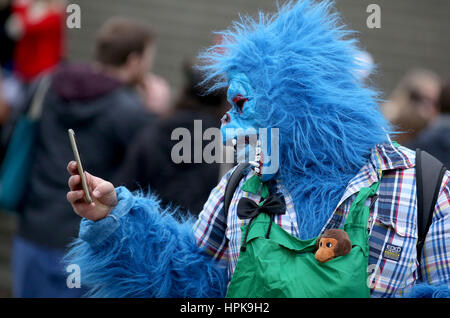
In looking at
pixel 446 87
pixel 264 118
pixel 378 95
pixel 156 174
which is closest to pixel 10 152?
pixel 156 174

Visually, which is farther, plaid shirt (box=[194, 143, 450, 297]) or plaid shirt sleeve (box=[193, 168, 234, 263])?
plaid shirt sleeve (box=[193, 168, 234, 263])

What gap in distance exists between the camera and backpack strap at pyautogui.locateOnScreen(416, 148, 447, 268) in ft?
5.19

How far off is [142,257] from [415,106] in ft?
9.32

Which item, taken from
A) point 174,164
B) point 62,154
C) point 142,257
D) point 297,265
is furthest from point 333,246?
point 62,154

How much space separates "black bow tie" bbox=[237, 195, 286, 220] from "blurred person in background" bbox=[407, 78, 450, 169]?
6.10 ft

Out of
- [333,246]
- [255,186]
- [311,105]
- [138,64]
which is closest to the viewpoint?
[333,246]

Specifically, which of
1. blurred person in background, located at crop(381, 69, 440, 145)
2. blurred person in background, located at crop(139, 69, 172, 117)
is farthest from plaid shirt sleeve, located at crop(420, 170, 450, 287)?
blurred person in background, located at crop(139, 69, 172, 117)

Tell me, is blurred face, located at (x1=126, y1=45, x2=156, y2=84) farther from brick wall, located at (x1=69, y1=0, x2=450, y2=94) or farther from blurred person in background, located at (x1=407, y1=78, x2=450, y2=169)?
brick wall, located at (x1=69, y1=0, x2=450, y2=94)

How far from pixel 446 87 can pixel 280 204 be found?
88.1 inches

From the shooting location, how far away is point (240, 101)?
5.69 feet

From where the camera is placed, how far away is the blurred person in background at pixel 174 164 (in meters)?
3.02

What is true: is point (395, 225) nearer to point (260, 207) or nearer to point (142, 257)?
point (260, 207)

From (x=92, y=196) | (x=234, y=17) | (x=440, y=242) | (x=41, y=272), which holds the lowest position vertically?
(x=41, y=272)

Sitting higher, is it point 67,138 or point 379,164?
point 67,138
